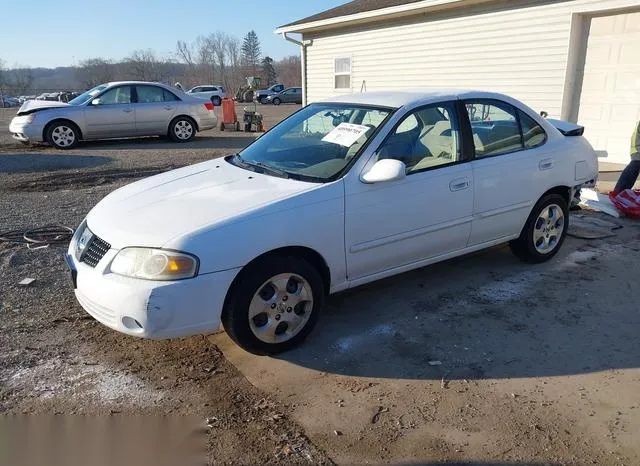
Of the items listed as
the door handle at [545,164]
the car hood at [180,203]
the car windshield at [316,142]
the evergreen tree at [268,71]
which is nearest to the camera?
the car hood at [180,203]

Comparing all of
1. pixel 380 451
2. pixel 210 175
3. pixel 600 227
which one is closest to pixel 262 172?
pixel 210 175

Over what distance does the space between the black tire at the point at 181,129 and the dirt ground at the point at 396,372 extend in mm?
9943

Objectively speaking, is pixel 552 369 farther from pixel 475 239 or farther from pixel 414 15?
pixel 414 15

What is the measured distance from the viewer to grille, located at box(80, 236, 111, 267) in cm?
325

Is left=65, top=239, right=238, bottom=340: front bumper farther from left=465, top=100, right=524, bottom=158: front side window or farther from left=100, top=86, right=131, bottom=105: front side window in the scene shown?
left=100, top=86, right=131, bottom=105: front side window

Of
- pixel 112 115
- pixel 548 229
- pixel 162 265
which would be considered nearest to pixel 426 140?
pixel 548 229

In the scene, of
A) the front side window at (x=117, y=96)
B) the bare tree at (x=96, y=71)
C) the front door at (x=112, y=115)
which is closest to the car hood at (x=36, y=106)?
the front door at (x=112, y=115)

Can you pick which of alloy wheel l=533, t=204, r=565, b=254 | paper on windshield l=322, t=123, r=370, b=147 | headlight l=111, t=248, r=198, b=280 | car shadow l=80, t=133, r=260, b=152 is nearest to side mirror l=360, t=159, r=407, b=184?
paper on windshield l=322, t=123, r=370, b=147

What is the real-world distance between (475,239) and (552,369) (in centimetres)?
136

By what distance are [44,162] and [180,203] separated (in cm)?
877

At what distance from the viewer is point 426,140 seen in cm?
412

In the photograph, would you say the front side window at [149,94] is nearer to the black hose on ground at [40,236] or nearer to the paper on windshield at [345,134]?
the black hose on ground at [40,236]

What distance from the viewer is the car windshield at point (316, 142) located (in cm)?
377

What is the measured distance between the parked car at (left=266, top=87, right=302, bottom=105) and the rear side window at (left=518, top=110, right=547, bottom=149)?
42.0 metres
